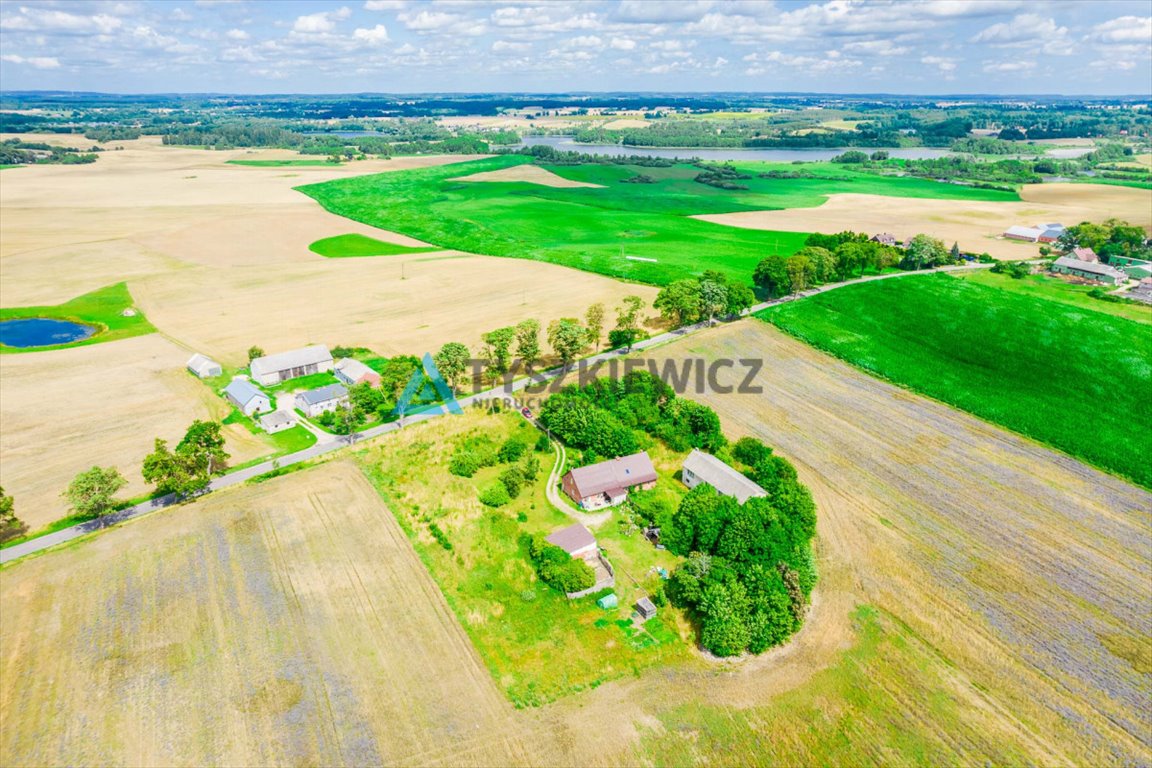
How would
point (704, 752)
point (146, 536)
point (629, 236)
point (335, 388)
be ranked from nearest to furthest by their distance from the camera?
point (704, 752) → point (146, 536) → point (335, 388) → point (629, 236)

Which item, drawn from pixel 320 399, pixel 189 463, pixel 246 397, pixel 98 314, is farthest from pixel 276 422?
pixel 98 314

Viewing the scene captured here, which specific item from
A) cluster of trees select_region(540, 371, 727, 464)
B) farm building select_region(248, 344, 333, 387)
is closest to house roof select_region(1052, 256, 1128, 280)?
cluster of trees select_region(540, 371, 727, 464)

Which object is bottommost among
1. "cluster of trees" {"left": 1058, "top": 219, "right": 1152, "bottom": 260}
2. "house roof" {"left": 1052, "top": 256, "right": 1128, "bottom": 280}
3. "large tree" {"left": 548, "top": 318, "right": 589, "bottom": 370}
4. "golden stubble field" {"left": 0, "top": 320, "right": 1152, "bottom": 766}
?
"golden stubble field" {"left": 0, "top": 320, "right": 1152, "bottom": 766}

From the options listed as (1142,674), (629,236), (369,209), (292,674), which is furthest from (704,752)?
(369,209)

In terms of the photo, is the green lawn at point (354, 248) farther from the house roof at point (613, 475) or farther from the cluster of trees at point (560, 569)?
the cluster of trees at point (560, 569)

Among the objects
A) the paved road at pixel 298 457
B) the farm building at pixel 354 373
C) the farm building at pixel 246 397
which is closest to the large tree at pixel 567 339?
the paved road at pixel 298 457

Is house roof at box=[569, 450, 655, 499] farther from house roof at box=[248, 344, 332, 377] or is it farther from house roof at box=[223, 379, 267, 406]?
house roof at box=[248, 344, 332, 377]

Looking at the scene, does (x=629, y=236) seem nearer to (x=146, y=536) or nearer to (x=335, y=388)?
(x=335, y=388)
